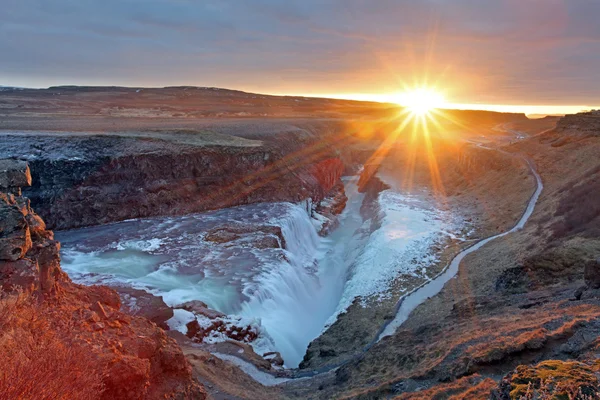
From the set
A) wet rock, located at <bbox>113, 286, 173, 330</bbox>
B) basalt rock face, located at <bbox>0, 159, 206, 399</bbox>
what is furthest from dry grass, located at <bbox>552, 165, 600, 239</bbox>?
basalt rock face, located at <bbox>0, 159, 206, 399</bbox>

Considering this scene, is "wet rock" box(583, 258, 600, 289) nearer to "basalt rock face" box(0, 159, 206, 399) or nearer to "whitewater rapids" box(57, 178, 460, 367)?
"whitewater rapids" box(57, 178, 460, 367)

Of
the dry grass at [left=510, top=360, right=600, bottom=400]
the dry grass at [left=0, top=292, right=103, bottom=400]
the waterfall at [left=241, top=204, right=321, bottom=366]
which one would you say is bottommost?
the waterfall at [left=241, top=204, right=321, bottom=366]

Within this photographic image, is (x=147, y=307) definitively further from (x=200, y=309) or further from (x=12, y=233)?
(x=12, y=233)

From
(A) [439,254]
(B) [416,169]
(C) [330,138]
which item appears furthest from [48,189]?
(B) [416,169]

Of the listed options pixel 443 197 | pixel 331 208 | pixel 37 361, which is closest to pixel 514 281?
pixel 37 361

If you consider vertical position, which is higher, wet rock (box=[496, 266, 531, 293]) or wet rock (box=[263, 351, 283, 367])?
wet rock (box=[496, 266, 531, 293])

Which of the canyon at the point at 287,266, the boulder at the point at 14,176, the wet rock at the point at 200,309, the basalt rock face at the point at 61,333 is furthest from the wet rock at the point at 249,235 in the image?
the boulder at the point at 14,176

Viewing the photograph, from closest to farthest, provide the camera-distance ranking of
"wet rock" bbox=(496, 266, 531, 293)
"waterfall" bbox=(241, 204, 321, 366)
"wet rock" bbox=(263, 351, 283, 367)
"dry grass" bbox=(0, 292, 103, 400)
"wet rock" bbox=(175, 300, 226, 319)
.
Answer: "dry grass" bbox=(0, 292, 103, 400)
"wet rock" bbox=(263, 351, 283, 367)
"wet rock" bbox=(175, 300, 226, 319)
"wet rock" bbox=(496, 266, 531, 293)
"waterfall" bbox=(241, 204, 321, 366)

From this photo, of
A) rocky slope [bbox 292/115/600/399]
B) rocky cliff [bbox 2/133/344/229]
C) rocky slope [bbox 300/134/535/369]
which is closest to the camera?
rocky slope [bbox 292/115/600/399]

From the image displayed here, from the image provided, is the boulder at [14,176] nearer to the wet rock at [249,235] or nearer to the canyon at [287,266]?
the canyon at [287,266]
